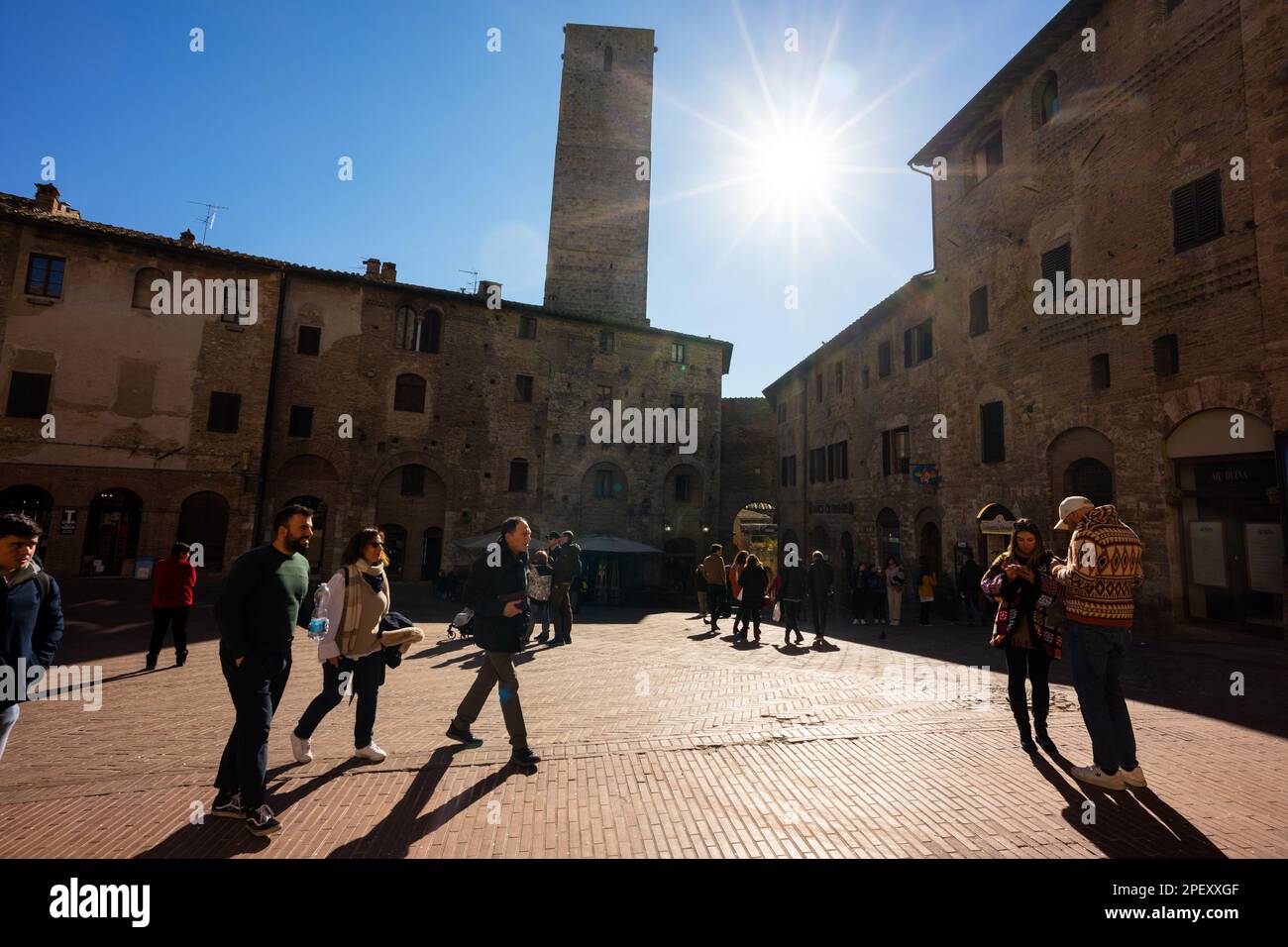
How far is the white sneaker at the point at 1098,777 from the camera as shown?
4.00 metres

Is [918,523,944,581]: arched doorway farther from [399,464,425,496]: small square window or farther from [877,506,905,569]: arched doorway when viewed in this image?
[399,464,425,496]: small square window

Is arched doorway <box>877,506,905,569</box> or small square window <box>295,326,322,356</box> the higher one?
small square window <box>295,326,322,356</box>

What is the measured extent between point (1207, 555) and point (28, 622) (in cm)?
1666

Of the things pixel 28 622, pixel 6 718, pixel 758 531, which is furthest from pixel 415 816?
pixel 758 531

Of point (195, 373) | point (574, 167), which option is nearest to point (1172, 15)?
point (574, 167)

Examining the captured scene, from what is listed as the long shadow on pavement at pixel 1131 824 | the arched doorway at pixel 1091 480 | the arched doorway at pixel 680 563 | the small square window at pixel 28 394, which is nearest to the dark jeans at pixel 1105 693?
the long shadow on pavement at pixel 1131 824

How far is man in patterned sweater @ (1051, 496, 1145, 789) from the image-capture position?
A: 4043 mm

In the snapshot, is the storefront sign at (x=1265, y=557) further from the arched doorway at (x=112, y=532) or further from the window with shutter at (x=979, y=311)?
the arched doorway at (x=112, y=532)

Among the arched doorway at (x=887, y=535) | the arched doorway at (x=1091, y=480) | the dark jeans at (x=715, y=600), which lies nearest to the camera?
the arched doorway at (x=1091, y=480)

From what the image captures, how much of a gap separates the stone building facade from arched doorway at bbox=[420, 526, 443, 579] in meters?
17.2

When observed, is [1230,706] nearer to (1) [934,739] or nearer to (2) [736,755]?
(1) [934,739]

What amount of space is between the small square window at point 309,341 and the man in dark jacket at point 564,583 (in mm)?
16076

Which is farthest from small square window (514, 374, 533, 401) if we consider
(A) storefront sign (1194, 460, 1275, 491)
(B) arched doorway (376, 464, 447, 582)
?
(A) storefront sign (1194, 460, 1275, 491)
